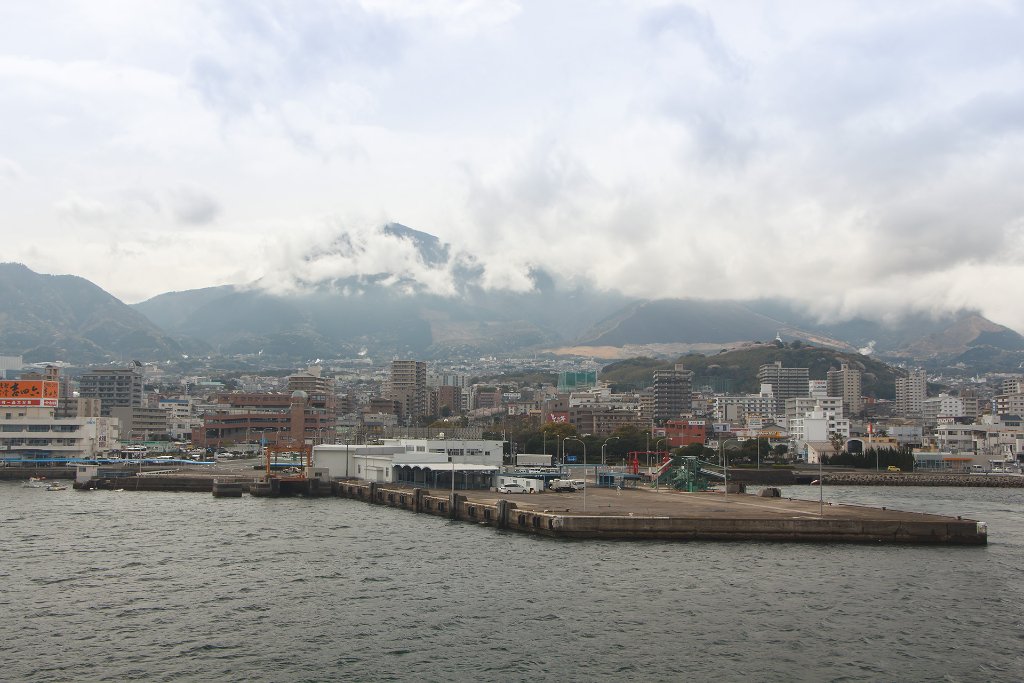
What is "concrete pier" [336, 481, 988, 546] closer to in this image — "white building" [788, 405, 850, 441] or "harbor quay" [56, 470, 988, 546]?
"harbor quay" [56, 470, 988, 546]

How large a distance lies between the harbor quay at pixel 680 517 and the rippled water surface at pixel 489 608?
167 cm

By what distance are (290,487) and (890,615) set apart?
55053mm

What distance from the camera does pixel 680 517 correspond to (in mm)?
49688

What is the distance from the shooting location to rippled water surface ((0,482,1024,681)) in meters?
26.1

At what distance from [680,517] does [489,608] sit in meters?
19.4

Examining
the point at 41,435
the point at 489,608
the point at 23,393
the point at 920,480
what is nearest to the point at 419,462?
the point at 41,435

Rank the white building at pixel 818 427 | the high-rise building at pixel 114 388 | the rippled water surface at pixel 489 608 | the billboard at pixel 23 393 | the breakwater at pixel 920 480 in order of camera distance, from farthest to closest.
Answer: the high-rise building at pixel 114 388
the white building at pixel 818 427
the breakwater at pixel 920 480
the billboard at pixel 23 393
the rippled water surface at pixel 489 608

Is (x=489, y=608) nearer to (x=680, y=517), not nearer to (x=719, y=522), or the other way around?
(x=680, y=517)

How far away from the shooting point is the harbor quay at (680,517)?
160 ft

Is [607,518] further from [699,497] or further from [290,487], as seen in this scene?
[290,487]

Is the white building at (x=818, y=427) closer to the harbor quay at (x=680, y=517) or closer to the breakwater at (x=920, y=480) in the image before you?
the breakwater at (x=920, y=480)

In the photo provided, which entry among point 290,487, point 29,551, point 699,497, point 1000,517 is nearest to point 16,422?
point 290,487

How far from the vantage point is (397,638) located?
2883cm

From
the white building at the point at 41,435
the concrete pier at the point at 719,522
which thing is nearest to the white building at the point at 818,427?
the concrete pier at the point at 719,522
